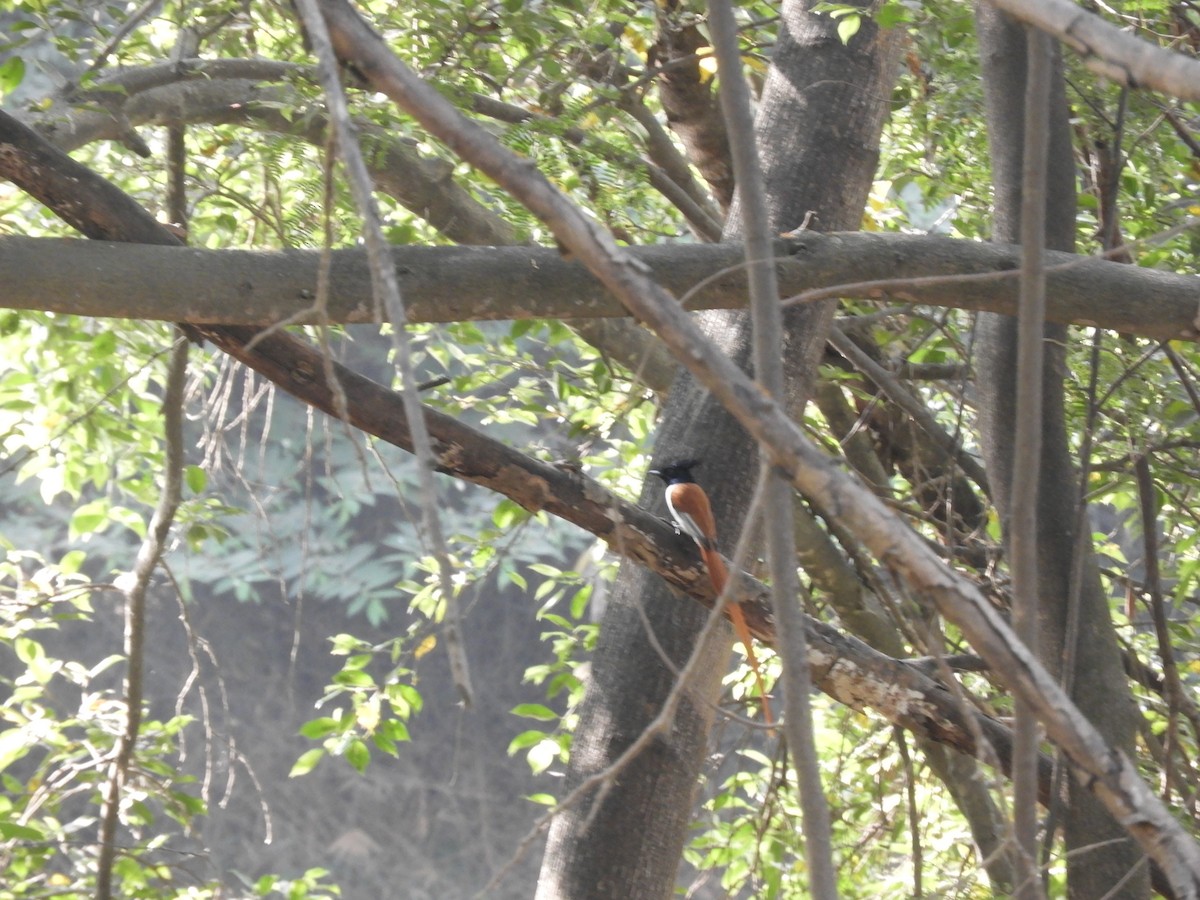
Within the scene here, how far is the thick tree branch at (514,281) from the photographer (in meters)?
1.66

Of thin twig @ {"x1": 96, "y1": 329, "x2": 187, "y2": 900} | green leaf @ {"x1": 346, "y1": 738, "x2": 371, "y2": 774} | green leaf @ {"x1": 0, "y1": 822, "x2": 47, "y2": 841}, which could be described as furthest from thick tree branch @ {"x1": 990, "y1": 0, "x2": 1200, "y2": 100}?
green leaf @ {"x1": 0, "y1": 822, "x2": 47, "y2": 841}

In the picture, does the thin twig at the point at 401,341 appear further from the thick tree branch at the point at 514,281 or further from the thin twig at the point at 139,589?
the thin twig at the point at 139,589

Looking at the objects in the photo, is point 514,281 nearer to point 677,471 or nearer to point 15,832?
point 677,471

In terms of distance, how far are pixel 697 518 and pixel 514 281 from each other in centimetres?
68

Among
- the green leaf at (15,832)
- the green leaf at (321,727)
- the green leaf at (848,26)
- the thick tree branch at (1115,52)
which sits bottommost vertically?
the green leaf at (15,832)

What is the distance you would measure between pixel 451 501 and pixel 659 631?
843cm

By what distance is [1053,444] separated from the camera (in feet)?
7.95

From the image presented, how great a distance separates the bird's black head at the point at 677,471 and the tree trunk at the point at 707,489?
0.02m

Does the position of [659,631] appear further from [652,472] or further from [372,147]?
[372,147]

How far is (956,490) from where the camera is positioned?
3.88m

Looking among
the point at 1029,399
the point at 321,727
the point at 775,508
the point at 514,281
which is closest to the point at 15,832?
the point at 321,727

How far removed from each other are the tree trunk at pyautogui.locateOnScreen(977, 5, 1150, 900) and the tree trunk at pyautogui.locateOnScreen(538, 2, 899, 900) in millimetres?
285

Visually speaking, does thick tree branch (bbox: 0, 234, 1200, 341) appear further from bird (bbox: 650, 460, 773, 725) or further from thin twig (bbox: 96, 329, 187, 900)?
thin twig (bbox: 96, 329, 187, 900)

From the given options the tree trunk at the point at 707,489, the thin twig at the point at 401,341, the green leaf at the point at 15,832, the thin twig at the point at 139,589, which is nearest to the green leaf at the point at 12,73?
the thin twig at the point at 139,589
